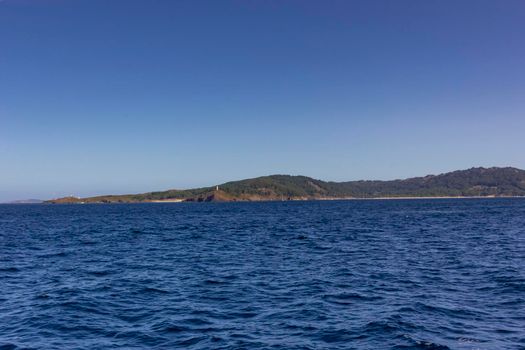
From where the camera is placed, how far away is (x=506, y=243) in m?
50.7

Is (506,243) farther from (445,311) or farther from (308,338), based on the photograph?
(308,338)

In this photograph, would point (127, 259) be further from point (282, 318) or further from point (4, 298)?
point (282, 318)

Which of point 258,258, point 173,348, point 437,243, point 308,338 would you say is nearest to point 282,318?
point 308,338

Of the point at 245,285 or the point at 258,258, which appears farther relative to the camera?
the point at 258,258

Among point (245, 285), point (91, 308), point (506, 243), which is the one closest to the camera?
point (91, 308)

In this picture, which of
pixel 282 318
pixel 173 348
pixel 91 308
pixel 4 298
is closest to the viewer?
pixel 173 348

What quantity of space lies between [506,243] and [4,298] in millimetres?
50971

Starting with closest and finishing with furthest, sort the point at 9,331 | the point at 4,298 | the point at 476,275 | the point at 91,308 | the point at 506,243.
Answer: the point at 9,331, the point at 91,308, the point at 4,298, the point at 476,275, the point at 506,243

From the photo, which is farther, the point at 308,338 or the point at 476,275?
the point at 476,275

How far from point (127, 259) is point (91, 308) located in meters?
18.8

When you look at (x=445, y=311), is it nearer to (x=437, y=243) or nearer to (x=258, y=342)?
(x=258, y=342)

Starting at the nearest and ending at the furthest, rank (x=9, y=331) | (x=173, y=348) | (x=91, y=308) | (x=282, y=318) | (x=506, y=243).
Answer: (x=173, y=348)
(x=9, y=331)
(x=282, y=318)
(x=91, y=308)
(x=506, y=243)

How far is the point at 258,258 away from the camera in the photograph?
139ft

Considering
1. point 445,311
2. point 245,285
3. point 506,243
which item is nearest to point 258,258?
point 245,285
